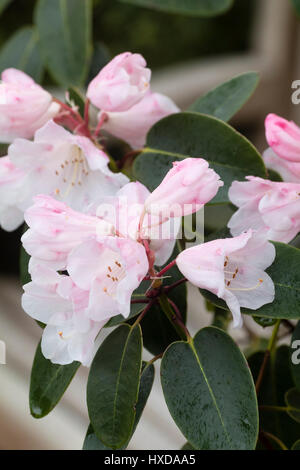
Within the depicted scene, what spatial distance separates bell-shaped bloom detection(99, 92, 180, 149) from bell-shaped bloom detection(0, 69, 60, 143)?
0.15 feet

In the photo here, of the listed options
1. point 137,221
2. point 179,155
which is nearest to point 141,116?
point 179,155

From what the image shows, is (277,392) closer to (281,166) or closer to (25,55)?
(281,166)

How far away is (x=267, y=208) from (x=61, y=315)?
143mm

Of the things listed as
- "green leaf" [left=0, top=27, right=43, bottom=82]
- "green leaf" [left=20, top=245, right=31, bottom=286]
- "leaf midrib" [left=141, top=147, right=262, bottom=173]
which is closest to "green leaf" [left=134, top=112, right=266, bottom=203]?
"leaf midrib" [left=141, top=147, right=262, bottom=173]

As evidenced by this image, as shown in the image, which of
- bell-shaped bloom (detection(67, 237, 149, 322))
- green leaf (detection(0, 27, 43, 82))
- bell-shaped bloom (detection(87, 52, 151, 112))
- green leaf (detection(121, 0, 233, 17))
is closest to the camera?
bell-shaped bloom (detection(67, 237, 149, 322))

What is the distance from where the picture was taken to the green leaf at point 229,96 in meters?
0.55

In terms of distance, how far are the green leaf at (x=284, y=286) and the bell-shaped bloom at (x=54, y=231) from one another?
89 millimetres

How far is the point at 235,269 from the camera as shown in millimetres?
432

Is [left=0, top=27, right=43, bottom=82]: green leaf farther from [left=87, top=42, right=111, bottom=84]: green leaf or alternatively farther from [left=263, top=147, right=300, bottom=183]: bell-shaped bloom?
[left=263, top=147, right=300, bottom=183]: bell-shaped bloom

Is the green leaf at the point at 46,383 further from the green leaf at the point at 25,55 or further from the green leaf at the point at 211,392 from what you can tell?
the green leaf at the point at 25,55

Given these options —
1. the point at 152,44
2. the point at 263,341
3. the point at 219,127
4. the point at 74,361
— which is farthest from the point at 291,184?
the point at 152,44

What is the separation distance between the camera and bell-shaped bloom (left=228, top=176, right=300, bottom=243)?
437 millimetres

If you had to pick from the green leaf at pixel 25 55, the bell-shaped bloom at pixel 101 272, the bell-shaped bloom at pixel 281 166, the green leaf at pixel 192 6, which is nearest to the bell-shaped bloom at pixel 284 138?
the bell-shaped bloom at pixel 281 166

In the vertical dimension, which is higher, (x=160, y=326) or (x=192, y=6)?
Answer: (x=192, y=6)
